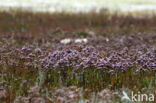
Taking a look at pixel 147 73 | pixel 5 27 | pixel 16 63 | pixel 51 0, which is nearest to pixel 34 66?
pixel 16 63

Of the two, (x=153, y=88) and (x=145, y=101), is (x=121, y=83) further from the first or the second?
(x=145, y=101)

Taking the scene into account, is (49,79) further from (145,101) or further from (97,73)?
(145,101)

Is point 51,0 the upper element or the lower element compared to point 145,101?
upper

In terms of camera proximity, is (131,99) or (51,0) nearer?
(131,99)

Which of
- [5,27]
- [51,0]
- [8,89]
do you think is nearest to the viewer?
[8,89]

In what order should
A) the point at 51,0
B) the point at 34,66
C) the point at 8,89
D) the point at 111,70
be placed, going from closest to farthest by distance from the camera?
1. the point at 8,89
2. the point at 111,70
3. the point at 34,66
4. the point at 51,0

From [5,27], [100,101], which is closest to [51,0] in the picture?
[5,27]

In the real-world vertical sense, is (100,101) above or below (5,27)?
below

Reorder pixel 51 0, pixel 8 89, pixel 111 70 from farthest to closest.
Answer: pixel 51 0 < pixel 111 70 < pixel 8 89

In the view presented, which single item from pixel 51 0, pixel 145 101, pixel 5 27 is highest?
pixel 51 0
